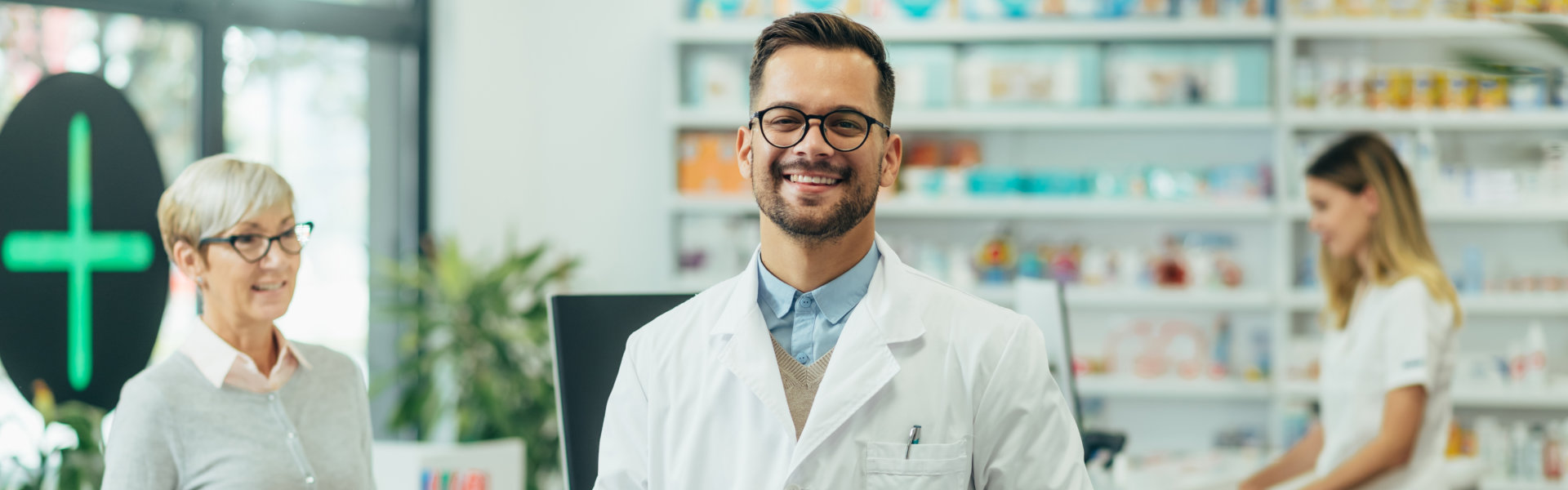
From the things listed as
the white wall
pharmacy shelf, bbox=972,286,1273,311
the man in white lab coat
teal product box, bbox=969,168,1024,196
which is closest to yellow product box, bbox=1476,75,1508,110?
pharmacy shelf, bbox=972,286,1273,311

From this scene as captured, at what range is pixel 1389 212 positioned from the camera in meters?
2.54

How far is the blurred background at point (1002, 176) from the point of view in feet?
12.5

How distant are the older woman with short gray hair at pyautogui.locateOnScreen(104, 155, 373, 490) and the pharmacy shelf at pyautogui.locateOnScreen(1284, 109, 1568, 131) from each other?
3.51 metres

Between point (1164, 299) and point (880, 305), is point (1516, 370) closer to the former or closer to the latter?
point (1164, 299)

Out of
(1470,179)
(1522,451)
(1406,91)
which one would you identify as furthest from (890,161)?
(1522,451)

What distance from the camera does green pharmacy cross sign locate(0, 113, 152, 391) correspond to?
247 centimetres

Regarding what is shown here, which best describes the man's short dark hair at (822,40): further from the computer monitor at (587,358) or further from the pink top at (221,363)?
the pink top at (221,363)

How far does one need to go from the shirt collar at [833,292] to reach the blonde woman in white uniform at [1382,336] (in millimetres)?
1639

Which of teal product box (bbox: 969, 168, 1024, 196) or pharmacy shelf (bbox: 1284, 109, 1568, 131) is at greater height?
pharmacy shelf (bbox: 1284, 109, 1568, 131)

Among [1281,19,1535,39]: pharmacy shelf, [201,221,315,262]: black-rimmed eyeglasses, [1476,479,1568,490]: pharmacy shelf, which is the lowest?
[1476,479,1568,490]: pharmacy shelf

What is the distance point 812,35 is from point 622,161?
3322mm

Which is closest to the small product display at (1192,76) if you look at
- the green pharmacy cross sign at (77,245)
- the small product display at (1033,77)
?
the small product display at (1033,77)

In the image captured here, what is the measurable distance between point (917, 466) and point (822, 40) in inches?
20.0

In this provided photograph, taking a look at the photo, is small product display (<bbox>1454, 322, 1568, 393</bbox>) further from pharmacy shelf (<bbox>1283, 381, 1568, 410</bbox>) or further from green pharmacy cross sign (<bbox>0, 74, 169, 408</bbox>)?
green pharmacy cross sign (<bbox>0, 74, 169, 408</bbox>)
